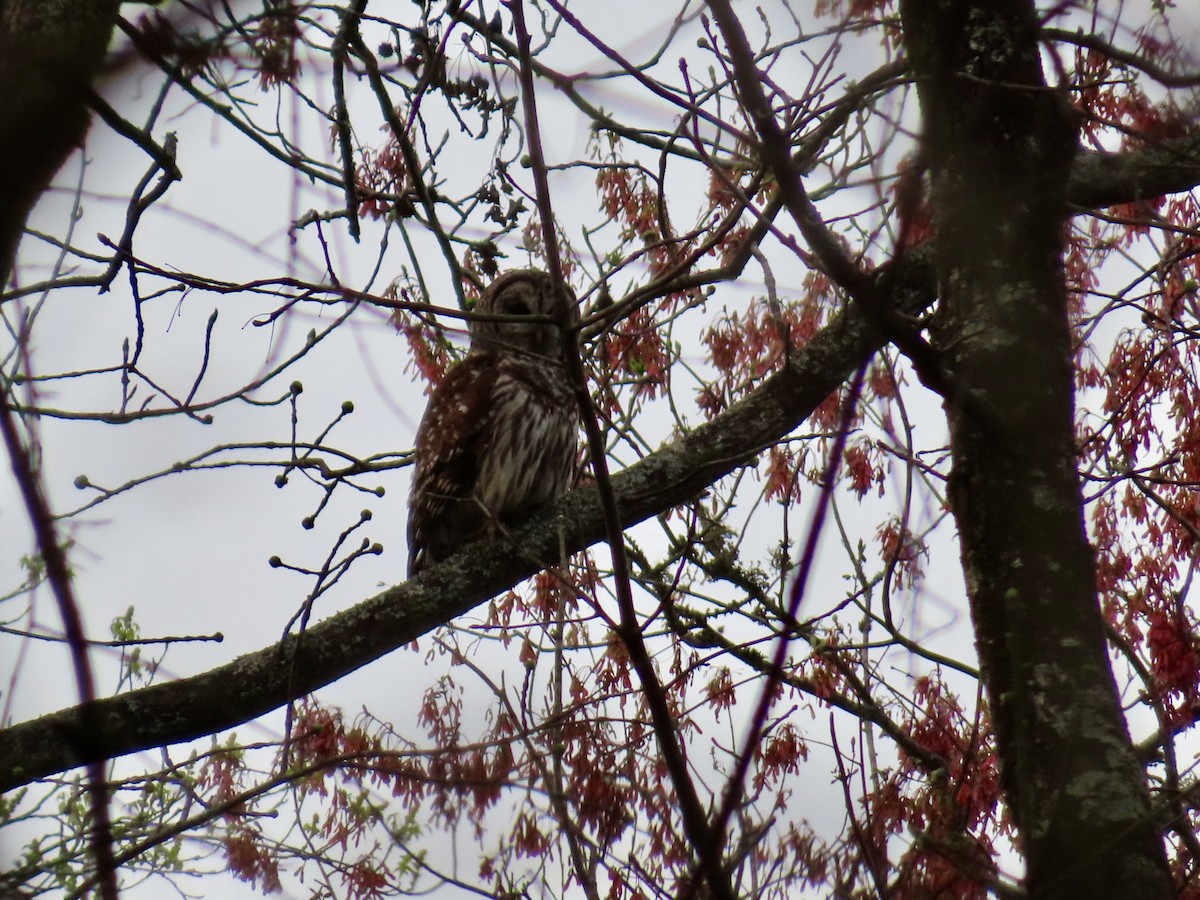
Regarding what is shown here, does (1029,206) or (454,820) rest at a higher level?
(1029,206)

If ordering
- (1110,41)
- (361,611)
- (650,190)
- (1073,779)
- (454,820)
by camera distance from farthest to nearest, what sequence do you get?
(650,190) → (361,611) → (454,820) → (1110,41) → (1073,779)

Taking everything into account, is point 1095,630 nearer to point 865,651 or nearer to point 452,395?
point 865,651

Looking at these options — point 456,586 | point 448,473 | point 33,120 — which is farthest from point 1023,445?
point 448,473

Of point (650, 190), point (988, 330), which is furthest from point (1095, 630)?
point (650, 190)

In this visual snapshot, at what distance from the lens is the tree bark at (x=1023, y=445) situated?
2254mm

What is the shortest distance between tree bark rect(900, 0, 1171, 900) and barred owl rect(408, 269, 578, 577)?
276cm

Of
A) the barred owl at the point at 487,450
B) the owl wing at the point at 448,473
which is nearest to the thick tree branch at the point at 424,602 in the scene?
the barred owl at the point at 487,450

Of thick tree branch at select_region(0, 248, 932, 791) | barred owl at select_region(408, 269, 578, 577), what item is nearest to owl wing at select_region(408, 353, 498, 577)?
barred owl at select_region(408, 269, 578, 577)

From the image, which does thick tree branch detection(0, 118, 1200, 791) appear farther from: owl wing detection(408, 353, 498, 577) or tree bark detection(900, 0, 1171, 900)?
owl wing detection(408, 353, 498, 577)

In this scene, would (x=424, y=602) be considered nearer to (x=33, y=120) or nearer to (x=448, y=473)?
(x=448, y=473)

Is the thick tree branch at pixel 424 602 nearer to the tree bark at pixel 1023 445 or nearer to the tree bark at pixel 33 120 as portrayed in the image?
the tree bark at pixel 1023 445

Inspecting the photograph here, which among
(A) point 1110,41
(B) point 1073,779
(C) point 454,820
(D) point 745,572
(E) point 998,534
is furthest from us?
(D) point 745,572

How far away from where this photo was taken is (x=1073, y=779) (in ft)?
7.38

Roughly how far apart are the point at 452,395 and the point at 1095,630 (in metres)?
3.76
